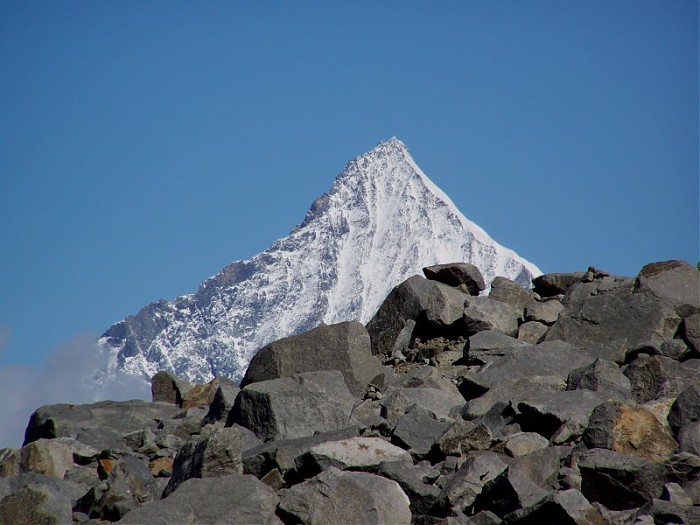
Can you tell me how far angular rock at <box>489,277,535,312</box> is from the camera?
18.9 m

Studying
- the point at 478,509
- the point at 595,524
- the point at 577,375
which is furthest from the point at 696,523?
the point at 577,375

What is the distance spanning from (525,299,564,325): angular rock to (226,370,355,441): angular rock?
5.35m

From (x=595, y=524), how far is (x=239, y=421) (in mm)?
5505

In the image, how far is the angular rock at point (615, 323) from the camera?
14.6 meters

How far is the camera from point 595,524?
8.19 meters

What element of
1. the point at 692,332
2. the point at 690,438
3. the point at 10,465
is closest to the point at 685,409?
the point at 690,438

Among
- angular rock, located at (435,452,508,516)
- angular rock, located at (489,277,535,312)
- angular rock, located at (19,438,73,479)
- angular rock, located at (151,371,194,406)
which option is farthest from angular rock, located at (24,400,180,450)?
angular rock, located at (435,452,508,516)

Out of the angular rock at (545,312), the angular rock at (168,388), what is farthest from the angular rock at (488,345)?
the angular rock at (168,388)

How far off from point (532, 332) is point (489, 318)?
87 cm

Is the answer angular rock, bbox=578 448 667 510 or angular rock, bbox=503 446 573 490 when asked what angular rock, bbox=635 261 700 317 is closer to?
angular rock, bbox=503 446 573 490

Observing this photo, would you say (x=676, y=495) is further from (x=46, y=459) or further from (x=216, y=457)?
(x=46, y=459)

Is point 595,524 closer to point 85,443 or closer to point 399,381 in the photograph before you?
point 399,381

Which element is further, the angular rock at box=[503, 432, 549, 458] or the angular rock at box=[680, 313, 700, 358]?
the angular rock at box=[680, 313, 700, 358]

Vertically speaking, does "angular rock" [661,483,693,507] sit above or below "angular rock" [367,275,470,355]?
below
